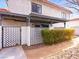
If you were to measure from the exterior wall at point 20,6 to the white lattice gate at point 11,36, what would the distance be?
120 inches

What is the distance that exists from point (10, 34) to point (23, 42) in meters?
1.63

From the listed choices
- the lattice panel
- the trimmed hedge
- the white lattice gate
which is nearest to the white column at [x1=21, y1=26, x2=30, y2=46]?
the white lattice gate

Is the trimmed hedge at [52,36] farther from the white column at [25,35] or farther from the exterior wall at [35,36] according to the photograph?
the white column at [25,35]

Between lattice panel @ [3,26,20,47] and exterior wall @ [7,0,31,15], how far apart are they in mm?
3075

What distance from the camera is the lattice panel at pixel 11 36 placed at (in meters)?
10.6

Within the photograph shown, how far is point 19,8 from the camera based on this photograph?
1429 centimetres

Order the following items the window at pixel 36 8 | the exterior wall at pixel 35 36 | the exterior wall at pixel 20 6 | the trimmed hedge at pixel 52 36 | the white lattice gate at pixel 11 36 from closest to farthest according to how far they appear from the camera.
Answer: the white lattice gate at pixel 11 36 → the exterior wall at pixel 35 36 → the trimmed hedge at pixel 52 36 → the exterior wall at pixel 20 6 → the window at pixel 36 8

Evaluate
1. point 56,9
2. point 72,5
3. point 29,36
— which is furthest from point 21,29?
point 56,9

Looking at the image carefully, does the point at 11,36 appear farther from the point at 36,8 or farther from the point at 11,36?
the point at 36,8

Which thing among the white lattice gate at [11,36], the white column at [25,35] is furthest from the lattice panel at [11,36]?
the white column at [25,35]

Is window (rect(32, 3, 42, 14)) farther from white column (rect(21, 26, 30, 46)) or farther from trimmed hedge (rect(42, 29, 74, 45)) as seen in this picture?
white column (rect(21, 26, 30, 46))

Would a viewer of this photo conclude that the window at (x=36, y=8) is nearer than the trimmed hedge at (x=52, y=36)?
No

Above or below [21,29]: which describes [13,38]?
below

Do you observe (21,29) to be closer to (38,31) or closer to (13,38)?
(13,38)
